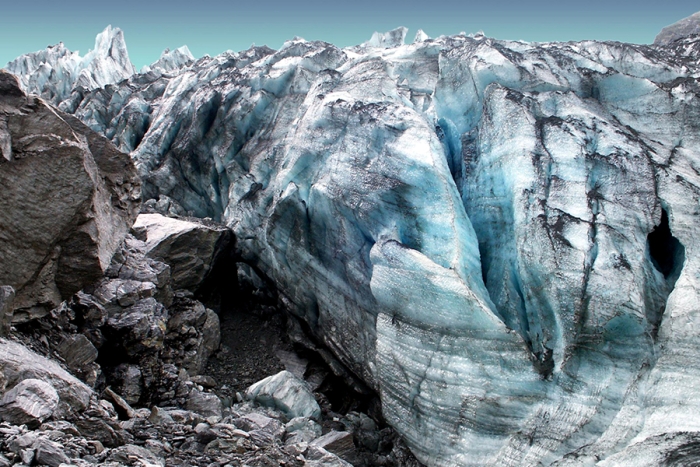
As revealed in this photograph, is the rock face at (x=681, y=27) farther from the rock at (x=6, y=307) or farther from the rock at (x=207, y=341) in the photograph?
the rock at (x=6, y=307)

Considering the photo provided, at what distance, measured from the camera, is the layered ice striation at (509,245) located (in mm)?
8570

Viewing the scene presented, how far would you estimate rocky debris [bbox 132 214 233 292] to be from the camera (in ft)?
48.8

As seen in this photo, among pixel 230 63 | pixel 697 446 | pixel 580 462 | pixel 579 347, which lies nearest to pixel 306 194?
pixel 579 347

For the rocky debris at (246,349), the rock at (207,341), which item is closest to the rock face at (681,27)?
the rocky debris at (246,349)

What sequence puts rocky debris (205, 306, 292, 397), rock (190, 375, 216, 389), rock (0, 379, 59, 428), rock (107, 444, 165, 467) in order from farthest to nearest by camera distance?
rocky debris (205, 306, 292, 397), rock (190, 375, 216, 389), rock (107, 444, 165, 467), rock (0, 379, 59, 428)

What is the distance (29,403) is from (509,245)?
335 inches

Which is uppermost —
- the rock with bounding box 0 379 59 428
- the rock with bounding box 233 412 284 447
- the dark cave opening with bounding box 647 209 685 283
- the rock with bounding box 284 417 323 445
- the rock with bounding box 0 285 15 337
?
the dark cave opening with bounding box 647 209 685 283

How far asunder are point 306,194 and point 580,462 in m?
8.22

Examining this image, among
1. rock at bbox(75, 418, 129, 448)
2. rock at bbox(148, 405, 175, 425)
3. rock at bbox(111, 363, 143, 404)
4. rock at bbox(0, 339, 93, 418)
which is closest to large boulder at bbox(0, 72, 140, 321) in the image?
rock at bbox(0, 339, 93, 418)

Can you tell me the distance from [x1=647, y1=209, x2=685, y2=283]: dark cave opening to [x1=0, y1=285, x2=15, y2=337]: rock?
446 inches

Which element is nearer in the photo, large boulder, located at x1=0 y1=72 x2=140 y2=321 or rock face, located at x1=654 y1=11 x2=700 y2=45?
large boulder, located at x1=0 y1=72 x2=140 y2=321

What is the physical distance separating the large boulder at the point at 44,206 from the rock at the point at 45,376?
1.84 m

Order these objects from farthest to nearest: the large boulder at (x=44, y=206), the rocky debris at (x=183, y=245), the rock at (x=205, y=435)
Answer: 1. the rocky debris at (x=183, y=245)
2. the large boulder at (x=44, y=206)
3. the rock at (x=205, y=435)

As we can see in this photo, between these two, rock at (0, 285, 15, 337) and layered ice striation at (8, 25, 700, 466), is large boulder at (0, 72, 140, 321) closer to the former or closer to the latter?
rock at (0, 285, 15, 337)
